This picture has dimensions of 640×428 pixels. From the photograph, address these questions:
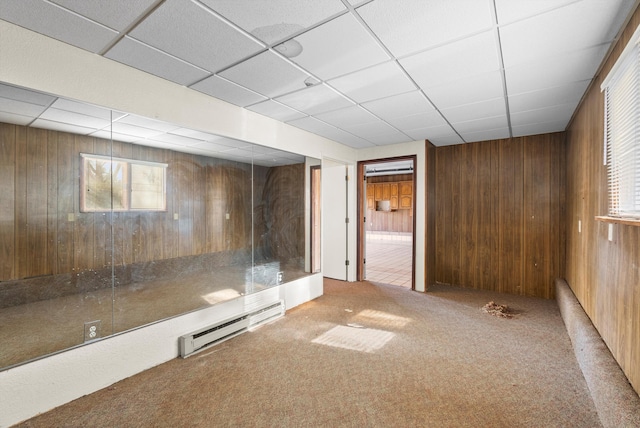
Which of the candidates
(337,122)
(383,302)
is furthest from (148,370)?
(337,122)

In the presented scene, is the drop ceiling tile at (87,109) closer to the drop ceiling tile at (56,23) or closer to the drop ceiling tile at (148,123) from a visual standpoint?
the drop ceiling tile at (148,123)

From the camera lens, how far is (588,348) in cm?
212

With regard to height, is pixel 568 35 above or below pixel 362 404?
above

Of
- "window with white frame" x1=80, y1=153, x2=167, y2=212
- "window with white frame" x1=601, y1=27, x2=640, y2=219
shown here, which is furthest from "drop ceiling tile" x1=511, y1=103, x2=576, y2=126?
"window with white frame" x1=80, y1=153, x2=167, y2=212

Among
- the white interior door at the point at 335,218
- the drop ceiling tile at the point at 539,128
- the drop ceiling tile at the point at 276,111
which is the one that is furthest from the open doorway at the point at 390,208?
the drop ceiling tile at the point at 276,111

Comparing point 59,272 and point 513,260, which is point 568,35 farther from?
point 59,272

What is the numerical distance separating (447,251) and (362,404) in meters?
3.75

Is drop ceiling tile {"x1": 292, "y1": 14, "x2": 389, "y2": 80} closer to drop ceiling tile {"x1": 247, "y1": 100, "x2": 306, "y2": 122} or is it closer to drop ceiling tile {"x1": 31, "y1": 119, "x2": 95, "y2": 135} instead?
drop ceiling tile {"x1": 247, "y1": 100, "x2": 306, "y2": 122}

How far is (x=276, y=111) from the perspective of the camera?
10.6ft

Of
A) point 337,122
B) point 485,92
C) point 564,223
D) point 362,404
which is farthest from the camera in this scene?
point 564,223

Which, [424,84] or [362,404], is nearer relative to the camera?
[362,404]

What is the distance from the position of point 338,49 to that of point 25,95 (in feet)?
7.18

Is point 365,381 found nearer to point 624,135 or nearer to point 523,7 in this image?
point 624,135

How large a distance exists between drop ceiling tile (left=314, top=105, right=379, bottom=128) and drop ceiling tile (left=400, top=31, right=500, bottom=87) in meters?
0.87
